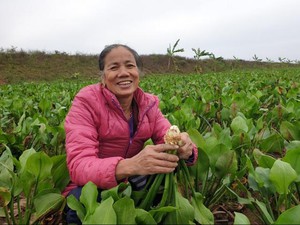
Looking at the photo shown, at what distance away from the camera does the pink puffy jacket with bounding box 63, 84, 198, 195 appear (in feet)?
5.09

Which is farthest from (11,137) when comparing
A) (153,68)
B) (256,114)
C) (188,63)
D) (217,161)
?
(188,63)

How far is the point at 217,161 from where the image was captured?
164 centimetres

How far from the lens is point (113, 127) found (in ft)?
6.30

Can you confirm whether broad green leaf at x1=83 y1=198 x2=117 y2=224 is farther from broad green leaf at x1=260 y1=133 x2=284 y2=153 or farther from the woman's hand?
broad green leaf at x1=260 y1=133 x2=284 y2=153

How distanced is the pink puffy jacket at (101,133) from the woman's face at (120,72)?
6 cm

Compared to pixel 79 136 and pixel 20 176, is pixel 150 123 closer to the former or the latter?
pixel 79 136

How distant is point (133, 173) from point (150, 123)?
69 centimetres

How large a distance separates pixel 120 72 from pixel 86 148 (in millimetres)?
499

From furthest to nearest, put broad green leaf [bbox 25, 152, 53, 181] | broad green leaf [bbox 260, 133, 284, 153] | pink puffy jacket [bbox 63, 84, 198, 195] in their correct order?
broad green leaf [bbox 260, 133, 284, 153]
pink puffy jacket [bbox 63, 84, 198, 195]
broad green leaf [bbox 25, 152, 53, 181]

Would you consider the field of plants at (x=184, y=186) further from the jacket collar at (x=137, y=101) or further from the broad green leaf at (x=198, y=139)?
the jacket collar at (x=137, y=101)

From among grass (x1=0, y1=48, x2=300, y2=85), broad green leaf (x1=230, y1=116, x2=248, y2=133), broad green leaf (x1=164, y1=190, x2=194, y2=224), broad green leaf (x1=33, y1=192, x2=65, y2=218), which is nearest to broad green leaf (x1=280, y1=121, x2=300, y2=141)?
broad green leaf (x1=230, y1=116, x2=248, y2=133)

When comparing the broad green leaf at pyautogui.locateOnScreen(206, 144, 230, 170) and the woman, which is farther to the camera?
the broad green leaf at pyautogui.locateOnScreen(206, 144, 230, 170)

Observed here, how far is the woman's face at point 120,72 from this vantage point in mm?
1941

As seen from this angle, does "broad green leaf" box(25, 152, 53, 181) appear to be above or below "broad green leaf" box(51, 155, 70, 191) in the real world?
above
